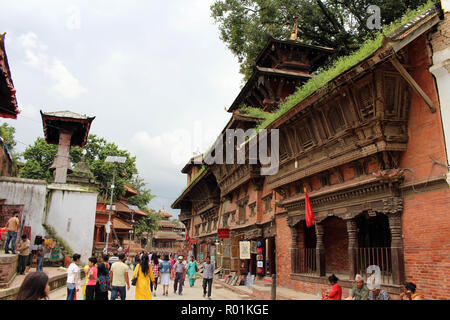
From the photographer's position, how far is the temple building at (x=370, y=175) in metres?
7.88

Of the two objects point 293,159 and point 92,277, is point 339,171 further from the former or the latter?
point 92,277

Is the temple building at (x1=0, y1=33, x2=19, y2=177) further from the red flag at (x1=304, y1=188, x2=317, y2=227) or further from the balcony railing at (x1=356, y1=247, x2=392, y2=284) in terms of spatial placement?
the balcony railing at (x1=356, y1=247, x2=392, y2=284)

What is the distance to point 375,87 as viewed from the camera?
28.7ft

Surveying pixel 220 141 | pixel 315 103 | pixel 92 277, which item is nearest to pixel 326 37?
pixel 220 141

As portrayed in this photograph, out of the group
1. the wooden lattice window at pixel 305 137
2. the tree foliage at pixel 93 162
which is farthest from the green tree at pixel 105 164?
the wooden lattice window at pixel 305 137

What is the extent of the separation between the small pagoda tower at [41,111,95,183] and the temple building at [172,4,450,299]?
13693mm

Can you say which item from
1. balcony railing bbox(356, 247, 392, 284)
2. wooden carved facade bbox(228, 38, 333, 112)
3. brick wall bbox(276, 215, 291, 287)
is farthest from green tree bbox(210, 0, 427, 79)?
balcony railing bbox(356, 247, 392, 284)

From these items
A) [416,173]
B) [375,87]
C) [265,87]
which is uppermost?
[265,87]

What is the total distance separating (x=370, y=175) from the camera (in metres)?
9.48

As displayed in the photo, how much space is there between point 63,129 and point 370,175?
67.4 feet

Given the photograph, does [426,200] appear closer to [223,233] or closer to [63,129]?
[223,233]

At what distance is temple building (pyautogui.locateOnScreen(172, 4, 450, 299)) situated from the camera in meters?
7.88
